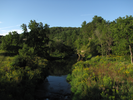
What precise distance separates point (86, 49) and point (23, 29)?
67.9 ft

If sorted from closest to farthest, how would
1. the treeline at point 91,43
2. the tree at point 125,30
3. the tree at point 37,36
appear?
1. the tree at point 125,30
2. the treeline at point 91,43
3. the tree at point 37,36

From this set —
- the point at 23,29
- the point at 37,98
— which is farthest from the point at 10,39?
the point at 37,98

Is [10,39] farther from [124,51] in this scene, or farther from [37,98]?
[124,51]

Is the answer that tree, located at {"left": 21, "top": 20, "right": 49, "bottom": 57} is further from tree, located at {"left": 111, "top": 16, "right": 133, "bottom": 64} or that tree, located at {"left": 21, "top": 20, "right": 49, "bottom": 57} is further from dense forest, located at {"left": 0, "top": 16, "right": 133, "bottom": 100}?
tree, located at {"left": 111, "top": 16, "right": 133, "bottom": 64}

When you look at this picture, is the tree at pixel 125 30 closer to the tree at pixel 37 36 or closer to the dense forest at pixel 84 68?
the dense forest at pixel 84 68

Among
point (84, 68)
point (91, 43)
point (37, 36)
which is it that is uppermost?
point (37, 36)

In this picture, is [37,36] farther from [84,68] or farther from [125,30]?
[125,30]

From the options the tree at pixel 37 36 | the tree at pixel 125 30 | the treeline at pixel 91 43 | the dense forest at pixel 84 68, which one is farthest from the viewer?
the tree at pixel 37 36

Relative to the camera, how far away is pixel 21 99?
6.39 meters

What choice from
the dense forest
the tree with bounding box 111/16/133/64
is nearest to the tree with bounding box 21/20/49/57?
the dense forest

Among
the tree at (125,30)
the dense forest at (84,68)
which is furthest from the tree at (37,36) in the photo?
the tree at (125,30)

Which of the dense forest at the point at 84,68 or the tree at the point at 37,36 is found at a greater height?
the tree at the point at 37,36

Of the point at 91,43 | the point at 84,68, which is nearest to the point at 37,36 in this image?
the point at 84,68

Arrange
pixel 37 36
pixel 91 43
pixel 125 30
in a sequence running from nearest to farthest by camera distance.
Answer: pixel 125 30, pixel 37 36, pixel 91 43
